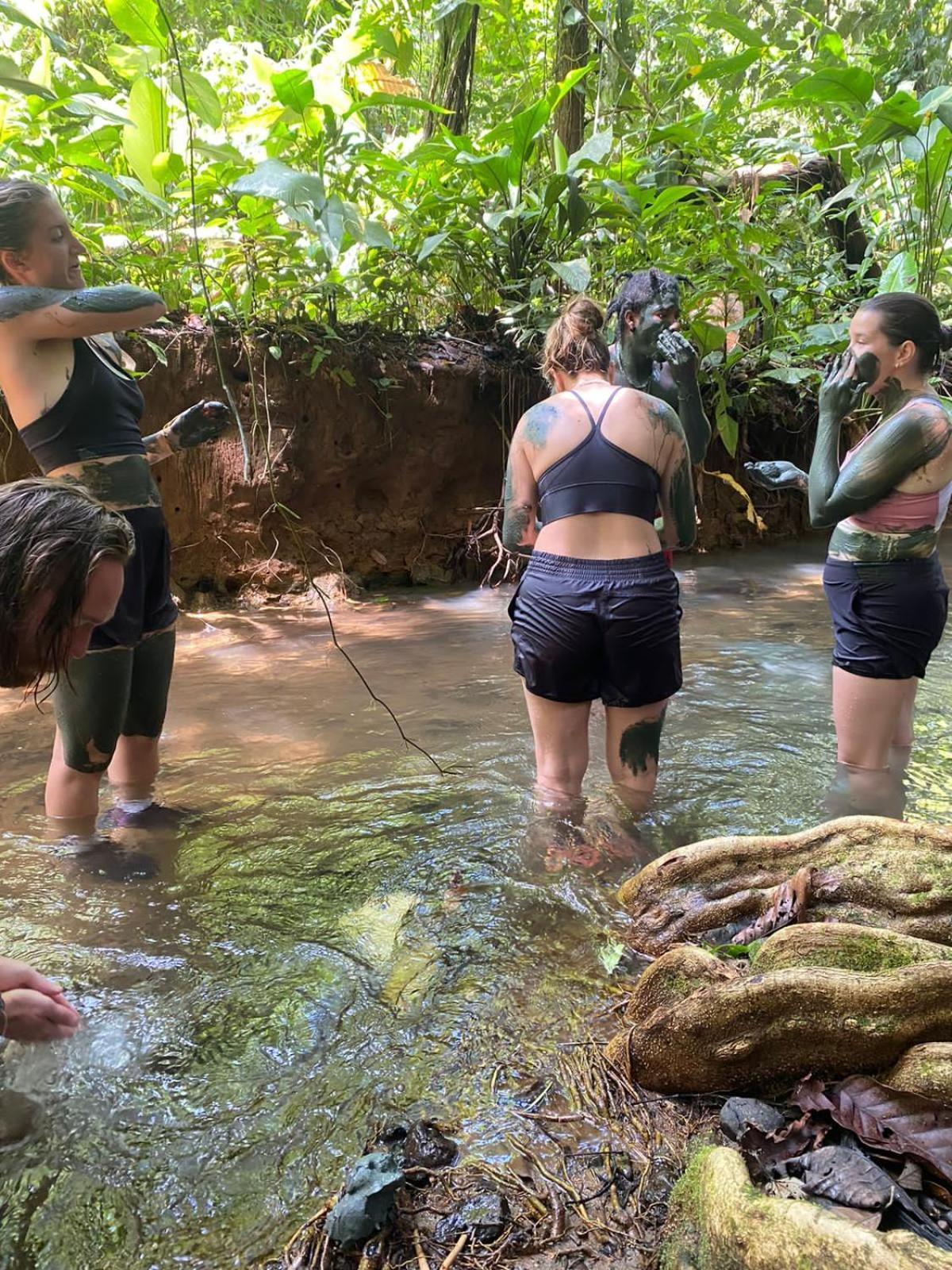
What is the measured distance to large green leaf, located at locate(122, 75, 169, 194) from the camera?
4738mm

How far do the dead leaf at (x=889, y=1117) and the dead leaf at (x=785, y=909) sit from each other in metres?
0.53

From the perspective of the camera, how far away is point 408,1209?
4.42ft

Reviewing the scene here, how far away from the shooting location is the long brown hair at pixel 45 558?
4.50 feet

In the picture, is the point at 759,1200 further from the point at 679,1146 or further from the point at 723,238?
the point at 723,238

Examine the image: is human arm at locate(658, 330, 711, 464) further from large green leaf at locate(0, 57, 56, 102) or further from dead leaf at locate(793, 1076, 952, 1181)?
large green leaf at locate(0, 57, 56, 102)

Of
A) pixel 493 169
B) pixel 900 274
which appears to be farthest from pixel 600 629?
pixel 493 169

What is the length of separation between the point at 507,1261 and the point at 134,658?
2029 mm

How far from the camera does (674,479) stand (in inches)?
109

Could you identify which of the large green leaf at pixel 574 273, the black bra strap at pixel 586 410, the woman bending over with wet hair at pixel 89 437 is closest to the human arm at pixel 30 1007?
the woman bending over with wet hair at pixel 89 437

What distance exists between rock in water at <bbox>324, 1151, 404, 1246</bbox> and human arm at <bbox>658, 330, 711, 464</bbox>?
269 cm

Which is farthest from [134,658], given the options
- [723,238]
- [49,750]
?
[723,238]

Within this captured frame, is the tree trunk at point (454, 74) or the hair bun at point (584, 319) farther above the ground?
the tree trunk at point (454, 74)

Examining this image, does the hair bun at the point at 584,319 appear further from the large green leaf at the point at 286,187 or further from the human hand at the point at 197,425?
the large green leaf at the point at 286,187

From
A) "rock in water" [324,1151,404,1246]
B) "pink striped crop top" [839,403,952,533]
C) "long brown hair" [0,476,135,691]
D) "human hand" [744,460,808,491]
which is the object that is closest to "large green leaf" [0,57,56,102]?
"long brown hair" [0,476,135,691]
